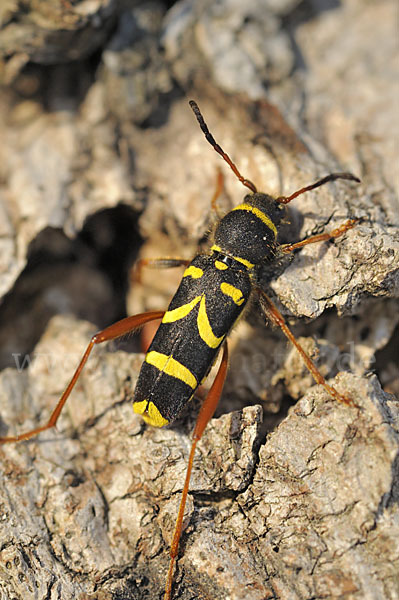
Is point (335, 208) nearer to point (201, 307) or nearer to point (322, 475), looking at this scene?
point (201, 307)

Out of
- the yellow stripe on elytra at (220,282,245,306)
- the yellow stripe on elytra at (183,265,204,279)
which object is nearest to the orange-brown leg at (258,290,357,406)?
the yellow stripe on elytra at (220,282,245,306)

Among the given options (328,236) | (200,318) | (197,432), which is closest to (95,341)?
(200,318)

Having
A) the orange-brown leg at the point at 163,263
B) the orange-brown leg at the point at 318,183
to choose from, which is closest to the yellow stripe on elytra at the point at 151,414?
the orange-brown leg at the point at 163,263

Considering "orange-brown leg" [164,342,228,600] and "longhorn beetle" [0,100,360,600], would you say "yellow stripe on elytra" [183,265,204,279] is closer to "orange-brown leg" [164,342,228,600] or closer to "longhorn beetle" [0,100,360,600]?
"longhorn beetle" [0,100,360,600]

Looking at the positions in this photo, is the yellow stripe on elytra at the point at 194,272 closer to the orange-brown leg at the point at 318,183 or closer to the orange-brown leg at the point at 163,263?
the orange-brown leg at the point at 163,263

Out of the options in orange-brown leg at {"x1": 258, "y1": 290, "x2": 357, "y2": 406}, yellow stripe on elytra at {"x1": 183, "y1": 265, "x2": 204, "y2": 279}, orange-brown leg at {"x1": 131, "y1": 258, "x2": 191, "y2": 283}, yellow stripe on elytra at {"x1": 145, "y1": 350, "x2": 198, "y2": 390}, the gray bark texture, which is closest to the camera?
the gray bark texture

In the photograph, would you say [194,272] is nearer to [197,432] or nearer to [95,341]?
[95,341]
